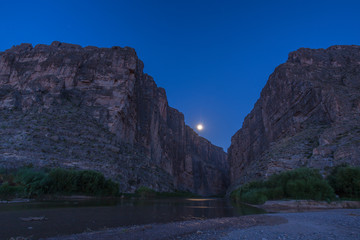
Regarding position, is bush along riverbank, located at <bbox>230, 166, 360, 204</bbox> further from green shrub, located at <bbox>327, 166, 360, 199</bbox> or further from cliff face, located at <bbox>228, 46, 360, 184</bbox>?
cliff face, located at <bbox>228, 46, 360, 184</bbox>

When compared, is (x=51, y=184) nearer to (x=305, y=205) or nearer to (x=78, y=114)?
(x=78, y=114)

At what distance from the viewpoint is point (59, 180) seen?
25422 millimetres

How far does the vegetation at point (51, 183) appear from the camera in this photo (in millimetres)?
22172

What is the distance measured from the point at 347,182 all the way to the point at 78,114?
45418 millimetres

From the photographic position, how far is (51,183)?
2475cm

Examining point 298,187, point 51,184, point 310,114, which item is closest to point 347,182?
point 298,187

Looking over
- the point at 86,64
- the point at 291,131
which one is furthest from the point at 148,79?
the point at 291,131

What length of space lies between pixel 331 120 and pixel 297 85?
1461 cm

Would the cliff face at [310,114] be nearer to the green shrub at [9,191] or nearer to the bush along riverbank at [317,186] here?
the bush along riverbank at [317,186]

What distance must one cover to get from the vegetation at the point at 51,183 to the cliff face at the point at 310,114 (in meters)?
26.5

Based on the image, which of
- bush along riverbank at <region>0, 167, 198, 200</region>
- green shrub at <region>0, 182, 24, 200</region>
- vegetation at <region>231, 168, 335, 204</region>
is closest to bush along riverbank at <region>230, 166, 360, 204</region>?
vegetation at <region>231, 168, 335, 204</region>

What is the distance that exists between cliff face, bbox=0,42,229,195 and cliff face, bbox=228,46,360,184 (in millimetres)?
27694

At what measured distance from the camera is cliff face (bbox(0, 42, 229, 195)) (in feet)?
110

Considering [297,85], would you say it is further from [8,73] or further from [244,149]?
[8,73]
